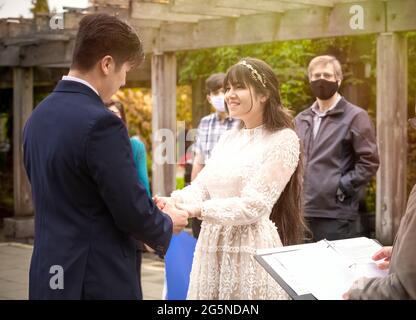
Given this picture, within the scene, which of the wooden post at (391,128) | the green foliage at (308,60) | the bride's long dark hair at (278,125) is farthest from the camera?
the green foliage at (308,60)

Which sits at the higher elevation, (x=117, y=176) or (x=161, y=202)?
(x=117, y=176)

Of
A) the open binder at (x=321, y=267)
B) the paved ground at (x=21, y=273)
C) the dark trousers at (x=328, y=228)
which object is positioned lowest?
the paved ground at (x=21, y=273)

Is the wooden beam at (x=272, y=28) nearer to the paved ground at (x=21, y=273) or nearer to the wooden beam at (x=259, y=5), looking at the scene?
the wooden beam at (x=259, y=5)

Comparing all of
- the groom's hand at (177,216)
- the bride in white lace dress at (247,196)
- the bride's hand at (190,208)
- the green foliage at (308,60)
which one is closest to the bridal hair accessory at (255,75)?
the bride in white lace dress at (247,196)

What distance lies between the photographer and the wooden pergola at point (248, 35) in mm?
6312

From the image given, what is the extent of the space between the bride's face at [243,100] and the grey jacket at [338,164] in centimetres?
132

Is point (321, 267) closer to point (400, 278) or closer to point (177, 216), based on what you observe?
point (400, 278)

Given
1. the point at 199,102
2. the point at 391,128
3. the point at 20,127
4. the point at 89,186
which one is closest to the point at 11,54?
the point at 20,127

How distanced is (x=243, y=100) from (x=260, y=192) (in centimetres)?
48

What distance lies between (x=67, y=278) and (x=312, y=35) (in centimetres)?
482

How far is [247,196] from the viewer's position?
134 inches

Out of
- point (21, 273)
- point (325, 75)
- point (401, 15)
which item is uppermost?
point (401, 15)

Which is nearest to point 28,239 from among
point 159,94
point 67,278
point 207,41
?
point 159,94
